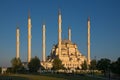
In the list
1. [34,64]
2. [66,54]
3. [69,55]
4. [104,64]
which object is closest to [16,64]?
[34,64]

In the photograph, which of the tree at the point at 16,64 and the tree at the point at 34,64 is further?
the tree at the point at 16,64

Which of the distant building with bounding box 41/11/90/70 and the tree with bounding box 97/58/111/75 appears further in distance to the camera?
the distant building with bounding box 41/11/90/70

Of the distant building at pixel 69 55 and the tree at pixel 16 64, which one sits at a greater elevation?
the distant building at pixel 69 55

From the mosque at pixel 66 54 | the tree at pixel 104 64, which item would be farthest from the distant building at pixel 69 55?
the tree at pixel 104 64

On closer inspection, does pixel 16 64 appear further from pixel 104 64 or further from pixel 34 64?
pixel 104 64

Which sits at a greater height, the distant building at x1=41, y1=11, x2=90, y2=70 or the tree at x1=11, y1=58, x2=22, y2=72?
the distant building at x1=41, y1=11, x2=90, y2=70

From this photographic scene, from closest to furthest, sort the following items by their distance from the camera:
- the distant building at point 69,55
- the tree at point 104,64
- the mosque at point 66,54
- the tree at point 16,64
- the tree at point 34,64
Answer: the tree at point 104,64 < the tree at point 34,64 < the tree at point 16,64 < the mosque at point 66,54 < the distant building at point 69,55

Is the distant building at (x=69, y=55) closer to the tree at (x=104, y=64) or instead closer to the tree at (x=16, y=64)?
the tree at (x=16, y=64)

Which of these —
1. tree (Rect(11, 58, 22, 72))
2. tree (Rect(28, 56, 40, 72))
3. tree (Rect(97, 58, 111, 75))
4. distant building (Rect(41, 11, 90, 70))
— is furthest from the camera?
distant building (Rect(41, 11, 90, 70))

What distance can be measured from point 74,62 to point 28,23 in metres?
42.9

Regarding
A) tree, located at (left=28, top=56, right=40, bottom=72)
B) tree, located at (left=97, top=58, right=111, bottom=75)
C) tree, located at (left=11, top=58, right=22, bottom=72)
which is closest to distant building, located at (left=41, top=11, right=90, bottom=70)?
tree, located at (left=28, top=56, right=40, bottom=72)

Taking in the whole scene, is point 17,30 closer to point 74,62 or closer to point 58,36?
point 58,36

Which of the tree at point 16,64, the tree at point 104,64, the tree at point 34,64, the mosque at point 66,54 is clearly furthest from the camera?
the mosque at point 66,54

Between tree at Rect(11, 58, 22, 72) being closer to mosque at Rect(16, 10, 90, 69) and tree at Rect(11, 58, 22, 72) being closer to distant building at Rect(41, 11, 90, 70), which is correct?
mosque at Rect(16, 10, 90, 69)
